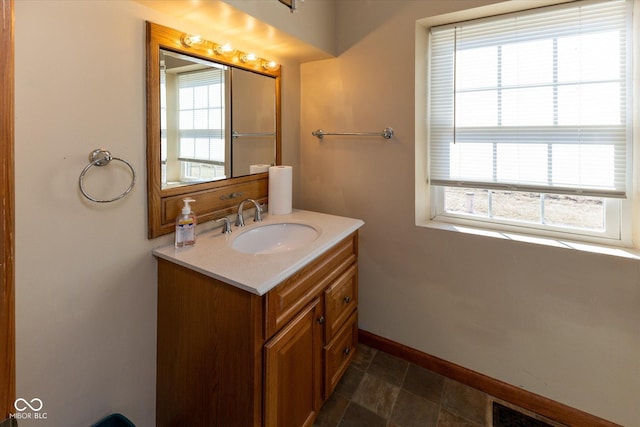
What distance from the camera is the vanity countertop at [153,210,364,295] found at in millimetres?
1024

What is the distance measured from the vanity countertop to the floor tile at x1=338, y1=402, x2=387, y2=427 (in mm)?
841

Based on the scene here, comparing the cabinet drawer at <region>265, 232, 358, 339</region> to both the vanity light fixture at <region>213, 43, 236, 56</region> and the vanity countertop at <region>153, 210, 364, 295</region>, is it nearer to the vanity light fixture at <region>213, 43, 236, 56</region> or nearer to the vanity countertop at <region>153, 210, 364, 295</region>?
the vanity countertop at <region>153, 210, 364, 295</region>

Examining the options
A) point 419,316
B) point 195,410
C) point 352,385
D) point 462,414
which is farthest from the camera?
point 419,316

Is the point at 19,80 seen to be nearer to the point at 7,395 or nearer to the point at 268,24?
the point at 7,395

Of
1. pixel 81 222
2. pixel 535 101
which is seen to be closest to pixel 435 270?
pixel 535 101

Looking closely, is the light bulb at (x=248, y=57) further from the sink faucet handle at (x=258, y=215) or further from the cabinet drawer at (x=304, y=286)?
the cabinet drawer at (x=304, y=286)

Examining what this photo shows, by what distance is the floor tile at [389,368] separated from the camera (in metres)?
1.75

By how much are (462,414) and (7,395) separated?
5.55 feet

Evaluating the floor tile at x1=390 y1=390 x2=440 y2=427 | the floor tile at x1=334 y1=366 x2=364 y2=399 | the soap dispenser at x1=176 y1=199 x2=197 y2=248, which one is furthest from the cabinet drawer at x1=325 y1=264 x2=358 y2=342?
the soap dispenser at x1=176 y1=199 x2=197 y2=248

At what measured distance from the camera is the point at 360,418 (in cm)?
150

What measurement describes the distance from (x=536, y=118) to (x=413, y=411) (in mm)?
1543

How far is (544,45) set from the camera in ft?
4.95

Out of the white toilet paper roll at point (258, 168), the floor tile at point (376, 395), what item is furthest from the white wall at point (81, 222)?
the floor tile at point (376, 395)

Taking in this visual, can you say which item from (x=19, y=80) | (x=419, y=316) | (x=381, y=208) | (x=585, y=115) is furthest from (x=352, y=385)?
(x=19, y=80)
